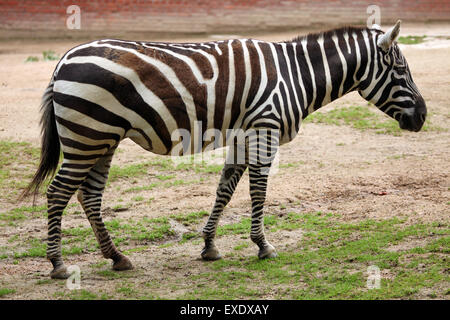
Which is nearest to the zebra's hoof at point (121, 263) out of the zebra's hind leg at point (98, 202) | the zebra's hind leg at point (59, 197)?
the zebra's hind leg at point (98, 202)

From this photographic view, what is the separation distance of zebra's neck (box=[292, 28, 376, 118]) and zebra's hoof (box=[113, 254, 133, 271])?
2.28m

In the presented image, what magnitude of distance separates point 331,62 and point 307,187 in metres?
2.51

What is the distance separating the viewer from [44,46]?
18.9m

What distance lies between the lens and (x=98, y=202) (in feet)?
19.4

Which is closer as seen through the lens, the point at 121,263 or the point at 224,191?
the point at 121,263

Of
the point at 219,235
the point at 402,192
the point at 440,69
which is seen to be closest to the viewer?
the point at 219,235

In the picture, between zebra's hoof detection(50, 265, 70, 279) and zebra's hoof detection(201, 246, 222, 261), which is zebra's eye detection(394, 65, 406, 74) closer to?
zebra's hoof detection(201, 246, 222, 261)

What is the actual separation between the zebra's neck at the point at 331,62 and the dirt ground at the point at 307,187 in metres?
1.66

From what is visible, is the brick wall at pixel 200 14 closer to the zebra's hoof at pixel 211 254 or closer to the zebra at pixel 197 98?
Result: the zebra at pixel 197 98

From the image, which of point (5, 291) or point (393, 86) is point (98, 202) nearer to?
point (5, 291)

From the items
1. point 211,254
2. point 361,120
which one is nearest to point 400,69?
point 211,254
